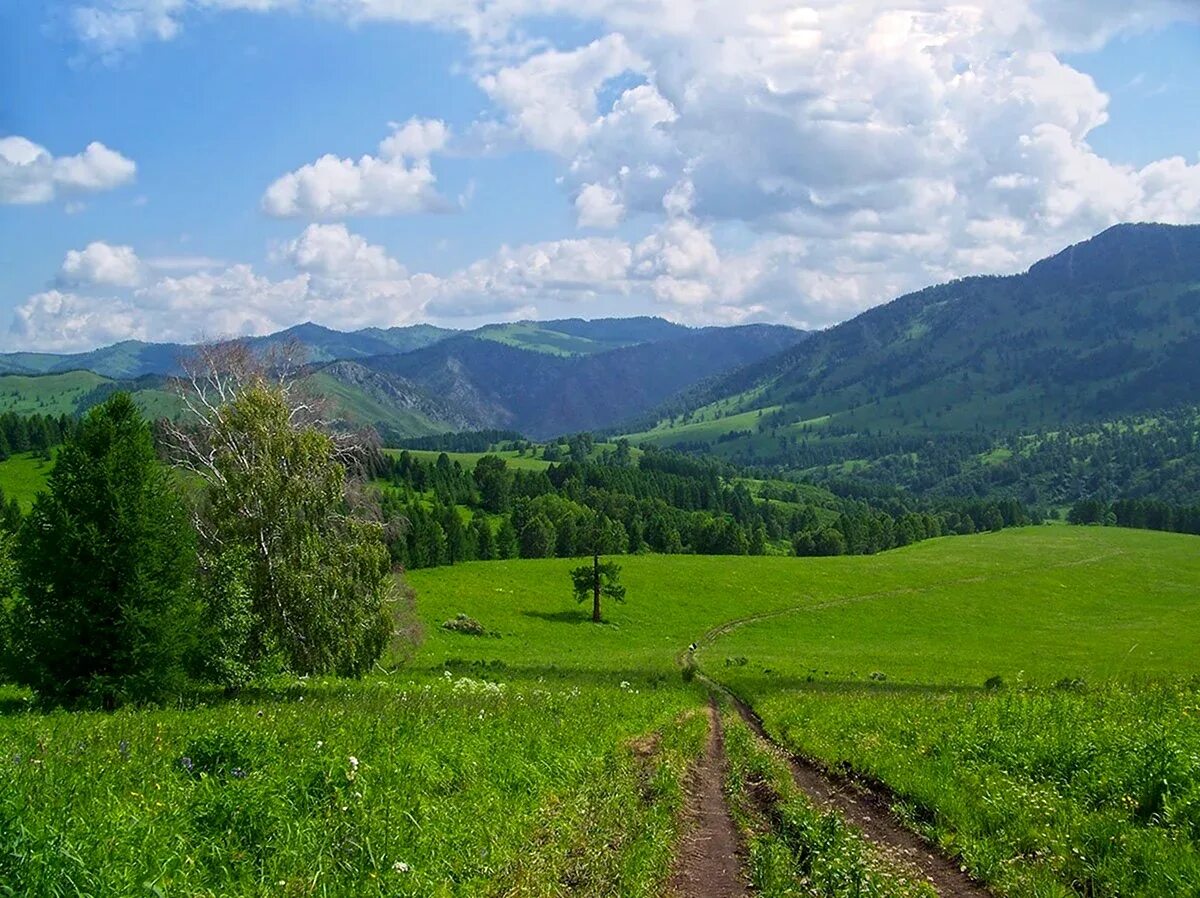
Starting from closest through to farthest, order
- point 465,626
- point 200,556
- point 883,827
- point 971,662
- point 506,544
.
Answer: point 883,827
point 200,556
point 971,662
point 465,626
point 506,544

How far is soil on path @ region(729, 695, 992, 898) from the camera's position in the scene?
10.2 metres

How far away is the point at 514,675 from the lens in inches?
1950

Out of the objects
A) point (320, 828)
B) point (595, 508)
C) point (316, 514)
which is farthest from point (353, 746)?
point (595, 508)

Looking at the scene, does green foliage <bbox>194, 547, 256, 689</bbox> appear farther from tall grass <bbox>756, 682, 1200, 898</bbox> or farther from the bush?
the bush

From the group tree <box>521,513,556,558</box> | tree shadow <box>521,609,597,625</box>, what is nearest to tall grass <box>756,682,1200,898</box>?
tree shadow <box>521,609,597,625</box>

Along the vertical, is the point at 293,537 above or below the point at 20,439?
below

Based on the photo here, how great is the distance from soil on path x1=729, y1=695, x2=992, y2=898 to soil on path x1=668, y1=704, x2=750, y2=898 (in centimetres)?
183

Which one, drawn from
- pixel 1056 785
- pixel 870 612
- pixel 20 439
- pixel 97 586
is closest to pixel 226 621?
pixel 97 586

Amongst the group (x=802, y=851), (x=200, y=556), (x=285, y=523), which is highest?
(x=285, y=523)

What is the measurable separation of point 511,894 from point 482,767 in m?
3.95

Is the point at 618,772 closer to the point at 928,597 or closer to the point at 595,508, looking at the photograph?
the point at 928,597

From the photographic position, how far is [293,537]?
3322 cm

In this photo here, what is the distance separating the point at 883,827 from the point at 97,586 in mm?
19824

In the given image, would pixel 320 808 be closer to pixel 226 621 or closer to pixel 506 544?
pixel 226 621
